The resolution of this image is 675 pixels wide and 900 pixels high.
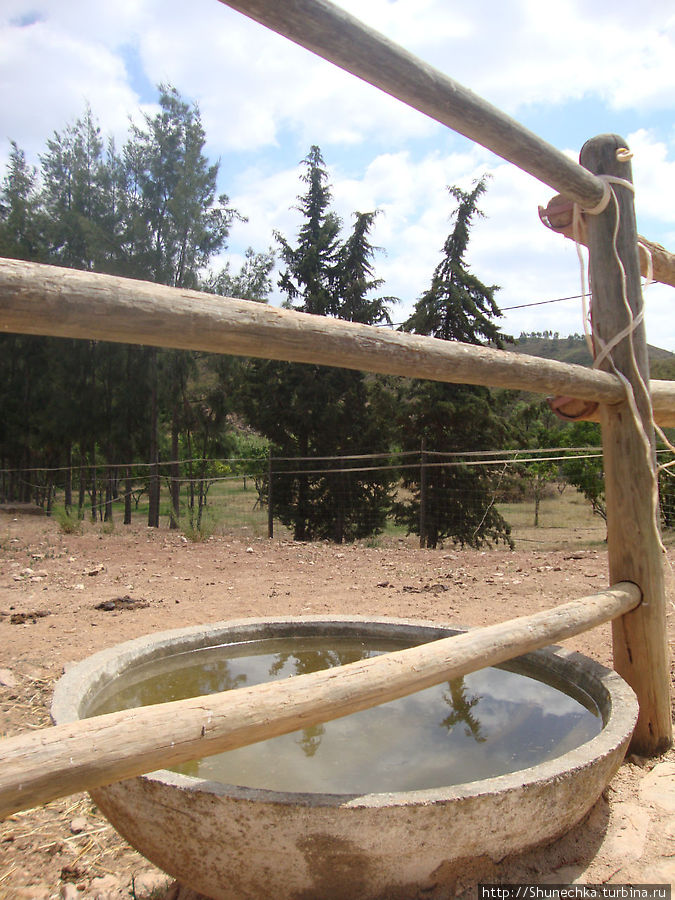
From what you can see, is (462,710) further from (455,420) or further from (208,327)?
(455,420)

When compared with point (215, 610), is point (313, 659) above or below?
above

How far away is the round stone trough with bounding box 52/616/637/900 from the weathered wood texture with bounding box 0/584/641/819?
0.63 feet

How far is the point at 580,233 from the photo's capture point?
7.59ft

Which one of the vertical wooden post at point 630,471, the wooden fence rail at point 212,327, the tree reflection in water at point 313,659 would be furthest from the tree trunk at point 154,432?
the wooden fence rail at point 212,327

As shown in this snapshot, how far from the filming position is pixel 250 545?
283 inches

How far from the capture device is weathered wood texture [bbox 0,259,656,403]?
0.98 m

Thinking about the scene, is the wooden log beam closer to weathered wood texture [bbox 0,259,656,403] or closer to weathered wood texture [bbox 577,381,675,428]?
weathered wood texture [bbox 577,381,675,428]

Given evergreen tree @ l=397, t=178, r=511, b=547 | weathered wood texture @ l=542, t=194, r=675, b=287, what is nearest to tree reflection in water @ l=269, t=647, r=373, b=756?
weathered wood texture @ l=542, t=194, r=675, b=287

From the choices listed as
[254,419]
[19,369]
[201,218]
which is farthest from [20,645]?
[19,369]

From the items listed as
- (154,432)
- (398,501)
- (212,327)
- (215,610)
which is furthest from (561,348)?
(212,327)

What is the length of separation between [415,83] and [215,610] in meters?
3.26

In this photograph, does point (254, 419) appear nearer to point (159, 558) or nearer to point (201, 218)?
point (201, 218)

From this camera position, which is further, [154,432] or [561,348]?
[561,348]

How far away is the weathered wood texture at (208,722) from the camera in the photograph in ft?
2.89
